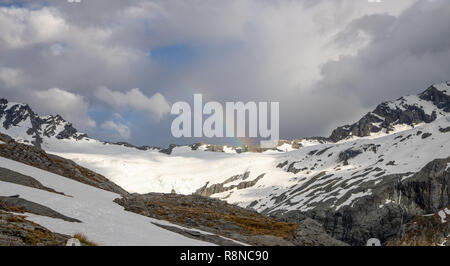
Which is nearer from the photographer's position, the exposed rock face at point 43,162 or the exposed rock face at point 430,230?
the exposed rock face at point 43,162

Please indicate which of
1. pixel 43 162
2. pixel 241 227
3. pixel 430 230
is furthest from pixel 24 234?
pixel 430 230

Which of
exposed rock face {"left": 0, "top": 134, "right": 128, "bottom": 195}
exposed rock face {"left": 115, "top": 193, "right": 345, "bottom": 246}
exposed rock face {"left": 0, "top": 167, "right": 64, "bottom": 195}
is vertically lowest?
exposed rock face {"left": 115, "top": 193, "right": 345, "bottom": 246}

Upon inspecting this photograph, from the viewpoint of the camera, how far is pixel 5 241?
16.8 meters

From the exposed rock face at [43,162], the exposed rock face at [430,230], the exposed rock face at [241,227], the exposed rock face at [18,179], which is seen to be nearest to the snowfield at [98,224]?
the exposed rock face at [18,179]

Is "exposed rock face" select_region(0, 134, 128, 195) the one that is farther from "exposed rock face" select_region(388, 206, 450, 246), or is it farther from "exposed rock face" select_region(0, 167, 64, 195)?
"exposed rock face" select_region(388, 206, 450, 246)

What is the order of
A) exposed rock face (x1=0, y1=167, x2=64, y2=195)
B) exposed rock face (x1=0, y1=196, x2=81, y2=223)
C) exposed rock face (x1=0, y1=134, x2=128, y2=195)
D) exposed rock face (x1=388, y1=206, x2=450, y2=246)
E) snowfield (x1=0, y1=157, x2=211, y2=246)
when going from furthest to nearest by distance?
exposed rock face (x1=388, y1=206, x2=450, y2=246), exposed rock face (x1=0, y1=134, x2=128, y2=195), exposed rock face (x1=0, y1=167, x2=64, y2=195), exposed rock face (x1=0, y1=196, x2=81, y2=223), snowfield (x1=0, y1=157, x2=211, y2=246)

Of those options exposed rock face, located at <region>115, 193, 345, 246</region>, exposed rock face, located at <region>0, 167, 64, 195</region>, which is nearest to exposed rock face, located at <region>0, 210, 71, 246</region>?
exposed rock face, located at <region>0, 167, 64, 195</region>

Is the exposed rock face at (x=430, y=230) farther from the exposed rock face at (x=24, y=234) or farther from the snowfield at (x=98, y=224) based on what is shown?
the exposed rock face at (x=24, y=234)

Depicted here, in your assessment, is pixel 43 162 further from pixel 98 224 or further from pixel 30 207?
pixel 98 224

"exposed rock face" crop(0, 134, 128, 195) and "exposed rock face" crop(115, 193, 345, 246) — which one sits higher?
"exposed rock face" crop(0, 134, 128, 195)

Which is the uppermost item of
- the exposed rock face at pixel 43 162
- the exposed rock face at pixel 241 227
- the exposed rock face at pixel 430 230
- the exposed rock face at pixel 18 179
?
the exposed rock face at pixel 43 162

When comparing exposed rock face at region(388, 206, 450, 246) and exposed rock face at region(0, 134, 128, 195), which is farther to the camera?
exposed rock face at region(388, 206, 450, 246)

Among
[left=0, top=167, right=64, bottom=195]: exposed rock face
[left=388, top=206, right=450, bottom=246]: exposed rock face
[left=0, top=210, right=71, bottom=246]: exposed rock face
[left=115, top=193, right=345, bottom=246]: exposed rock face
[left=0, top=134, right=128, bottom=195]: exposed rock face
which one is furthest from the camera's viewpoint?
[left=388, top=206, right=450, bottom=246]: exposed rock face
